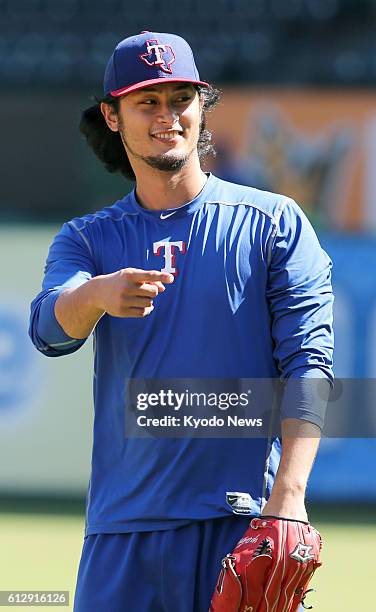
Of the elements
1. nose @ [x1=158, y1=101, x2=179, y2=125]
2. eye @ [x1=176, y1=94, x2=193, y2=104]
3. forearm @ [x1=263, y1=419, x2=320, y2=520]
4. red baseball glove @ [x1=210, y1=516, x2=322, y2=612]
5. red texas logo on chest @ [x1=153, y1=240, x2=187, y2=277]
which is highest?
eye @ [x1=176, y1=94, x2=193, y2=104]

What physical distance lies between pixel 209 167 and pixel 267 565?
8.47 metres

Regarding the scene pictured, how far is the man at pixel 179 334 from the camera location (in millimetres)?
2809

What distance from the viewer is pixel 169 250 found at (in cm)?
292

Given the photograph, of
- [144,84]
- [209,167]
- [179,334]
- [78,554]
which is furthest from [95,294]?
[209,167]

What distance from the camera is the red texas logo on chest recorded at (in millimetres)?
2889

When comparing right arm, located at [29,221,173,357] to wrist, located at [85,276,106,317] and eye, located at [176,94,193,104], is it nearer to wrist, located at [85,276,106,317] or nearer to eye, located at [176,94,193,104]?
wrist, located at [85,276,106,317]

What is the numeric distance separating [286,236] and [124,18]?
1189 cm

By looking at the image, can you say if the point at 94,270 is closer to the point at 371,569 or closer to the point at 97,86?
the point at 371,569

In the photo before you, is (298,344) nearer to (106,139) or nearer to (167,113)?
(167,113)

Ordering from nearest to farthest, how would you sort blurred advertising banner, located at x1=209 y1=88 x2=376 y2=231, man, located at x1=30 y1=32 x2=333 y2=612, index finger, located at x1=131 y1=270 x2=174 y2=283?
index finger, located at x1=131 y1=270 x2=174 y2=283 → man, located at x1=30 y1=32 x2=333 y2=612 → blurred advertising banner, located at x1=209 y1=88 x2=376 y2=231

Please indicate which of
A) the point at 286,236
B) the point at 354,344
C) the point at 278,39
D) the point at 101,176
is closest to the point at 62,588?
the point at 354,344

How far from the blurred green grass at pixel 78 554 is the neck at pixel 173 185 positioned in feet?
9.91

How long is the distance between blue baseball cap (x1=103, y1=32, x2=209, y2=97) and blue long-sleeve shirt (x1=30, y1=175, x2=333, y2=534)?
0.35m

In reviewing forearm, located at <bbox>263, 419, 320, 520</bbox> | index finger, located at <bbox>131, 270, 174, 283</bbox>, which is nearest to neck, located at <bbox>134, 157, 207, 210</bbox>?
index finger, located at <bbox>131, 270, 174, 283</bbox>
